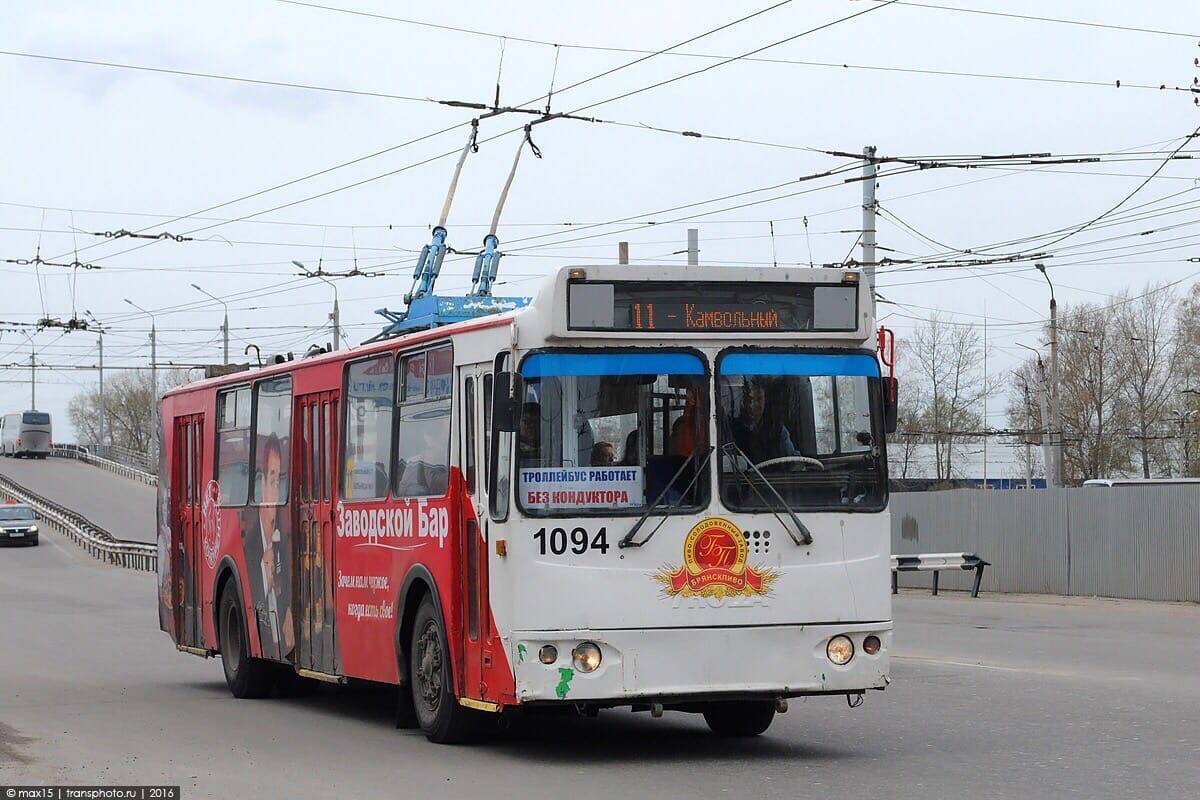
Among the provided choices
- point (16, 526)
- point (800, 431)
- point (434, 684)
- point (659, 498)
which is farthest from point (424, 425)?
point (16, 526)

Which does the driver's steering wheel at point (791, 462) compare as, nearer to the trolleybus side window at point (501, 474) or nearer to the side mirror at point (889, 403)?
the side mirror at point (889, 403)

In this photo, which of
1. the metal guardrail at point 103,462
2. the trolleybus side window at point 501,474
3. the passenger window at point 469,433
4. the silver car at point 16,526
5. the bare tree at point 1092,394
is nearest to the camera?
the trolleybus side window at point 501,474

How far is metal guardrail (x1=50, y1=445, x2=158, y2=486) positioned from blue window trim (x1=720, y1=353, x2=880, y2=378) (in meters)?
85.3

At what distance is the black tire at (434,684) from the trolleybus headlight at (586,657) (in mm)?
1257

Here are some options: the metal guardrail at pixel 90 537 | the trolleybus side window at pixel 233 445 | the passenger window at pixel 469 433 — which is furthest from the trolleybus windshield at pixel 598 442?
the metal guardrail at pixel 90 537

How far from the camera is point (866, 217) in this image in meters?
29.2

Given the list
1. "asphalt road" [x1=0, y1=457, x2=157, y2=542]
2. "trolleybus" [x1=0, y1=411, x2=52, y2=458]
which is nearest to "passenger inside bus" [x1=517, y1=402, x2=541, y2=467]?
"asphalt road" [x1=0, y1=457, x2=157, y2=542]

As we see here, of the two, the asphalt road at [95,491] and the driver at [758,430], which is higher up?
the driver at [758,430]

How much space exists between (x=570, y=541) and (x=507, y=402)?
0.90 meters

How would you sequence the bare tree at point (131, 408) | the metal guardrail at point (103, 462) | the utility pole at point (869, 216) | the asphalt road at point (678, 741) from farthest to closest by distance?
the bare tree at point (131, 408)
the metal guardrail at point (103, 462)
the utility pole at point (869, 216)
the asphalt road at point (678, 741)

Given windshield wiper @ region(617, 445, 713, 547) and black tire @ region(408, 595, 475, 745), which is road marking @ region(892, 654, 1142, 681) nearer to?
black tire @ region(408, 595, 475, 745)

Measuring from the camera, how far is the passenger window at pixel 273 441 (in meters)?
15.4

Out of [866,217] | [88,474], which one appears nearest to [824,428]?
[866,217]

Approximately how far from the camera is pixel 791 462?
1109 cm
